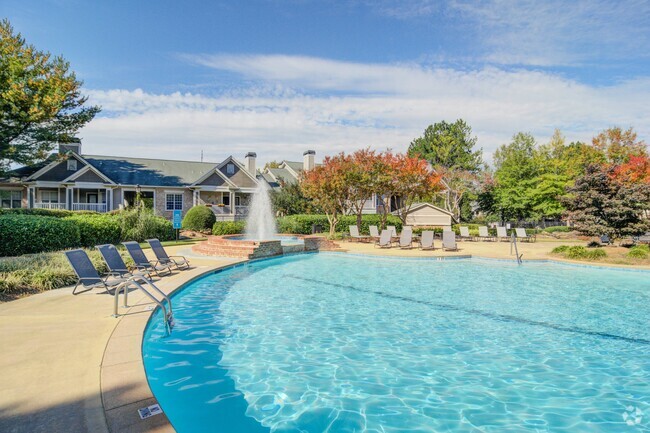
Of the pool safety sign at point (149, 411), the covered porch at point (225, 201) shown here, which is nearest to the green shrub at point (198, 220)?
the covered porch at point (225, 201)

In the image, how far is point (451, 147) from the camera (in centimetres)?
5416

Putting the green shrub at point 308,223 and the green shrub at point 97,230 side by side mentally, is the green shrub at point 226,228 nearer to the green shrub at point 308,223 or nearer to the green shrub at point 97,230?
the green shrub at point 308,223

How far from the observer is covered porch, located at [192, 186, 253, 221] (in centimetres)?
3603

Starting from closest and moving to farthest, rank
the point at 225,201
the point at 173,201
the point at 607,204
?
the point at 607,204 → the point at 173,201 → the point at 225,201

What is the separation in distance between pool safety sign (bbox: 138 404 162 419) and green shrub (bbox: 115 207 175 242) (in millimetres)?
19169

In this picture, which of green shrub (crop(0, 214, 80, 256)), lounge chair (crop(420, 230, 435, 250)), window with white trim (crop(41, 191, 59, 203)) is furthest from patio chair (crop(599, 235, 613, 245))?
window with white trim (crop(41, 191, 59, 203))

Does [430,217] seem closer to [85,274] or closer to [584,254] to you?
[584,254]

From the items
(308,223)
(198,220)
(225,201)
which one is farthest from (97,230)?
(225,201)

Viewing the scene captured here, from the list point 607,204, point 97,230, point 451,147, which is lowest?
point 97,230

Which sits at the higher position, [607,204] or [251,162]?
[251,162]

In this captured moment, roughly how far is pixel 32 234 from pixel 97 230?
4.83m

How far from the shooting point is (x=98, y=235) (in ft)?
59.6

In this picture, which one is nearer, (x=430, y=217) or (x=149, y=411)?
(x=149, y=411)

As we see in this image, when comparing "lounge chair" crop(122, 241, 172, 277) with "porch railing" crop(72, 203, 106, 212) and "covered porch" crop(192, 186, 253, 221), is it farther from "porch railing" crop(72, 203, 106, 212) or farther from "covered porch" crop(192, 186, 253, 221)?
"porch railing" crop(72, 203, 106, 212)
